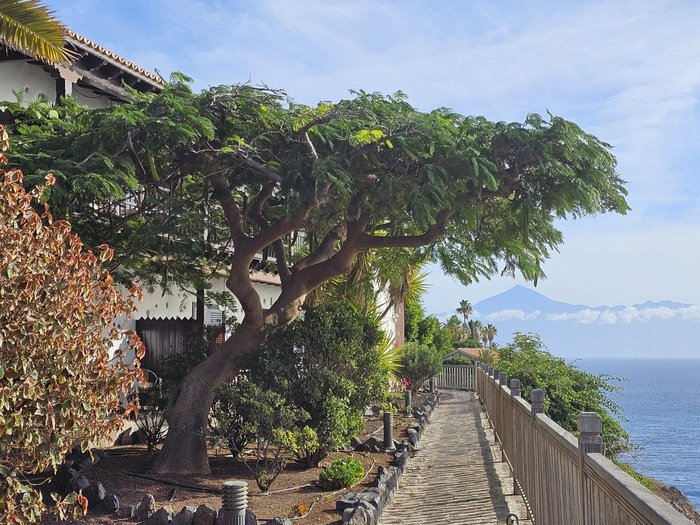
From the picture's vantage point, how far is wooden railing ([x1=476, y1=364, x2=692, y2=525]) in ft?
11.8

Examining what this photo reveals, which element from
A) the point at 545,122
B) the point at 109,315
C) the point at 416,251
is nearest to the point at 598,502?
the point at 109,315

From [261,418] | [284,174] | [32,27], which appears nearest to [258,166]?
[284,174]

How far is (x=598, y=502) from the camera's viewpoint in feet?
14.8

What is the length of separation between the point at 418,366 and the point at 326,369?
20400mm

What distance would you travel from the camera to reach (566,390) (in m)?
16.5

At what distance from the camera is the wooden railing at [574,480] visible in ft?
11.8

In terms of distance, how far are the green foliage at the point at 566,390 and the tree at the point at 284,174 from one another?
484 cm

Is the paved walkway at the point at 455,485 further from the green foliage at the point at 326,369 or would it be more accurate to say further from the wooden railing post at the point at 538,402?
the wooden railing post at the point at 538,402

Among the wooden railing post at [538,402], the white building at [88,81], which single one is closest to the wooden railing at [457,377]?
the white building at [88,81]

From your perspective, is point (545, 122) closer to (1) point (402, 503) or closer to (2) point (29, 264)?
(1) point (402, 503)

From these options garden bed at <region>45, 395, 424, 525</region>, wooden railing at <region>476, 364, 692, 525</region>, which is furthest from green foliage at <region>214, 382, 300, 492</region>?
wooden railing at <region>476, 364, 692, 525</region>

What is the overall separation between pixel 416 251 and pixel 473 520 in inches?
274

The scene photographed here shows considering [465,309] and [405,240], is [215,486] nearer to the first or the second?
[405,240]

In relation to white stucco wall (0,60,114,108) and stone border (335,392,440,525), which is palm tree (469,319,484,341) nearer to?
stone border (335,392,440,525)
